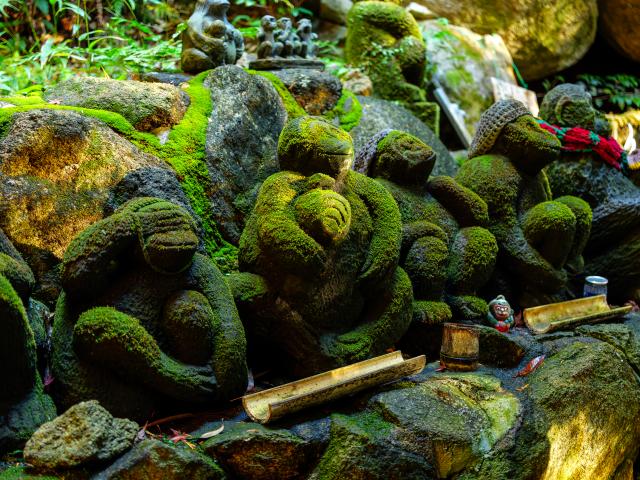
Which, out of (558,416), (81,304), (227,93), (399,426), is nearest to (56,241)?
(81,304)

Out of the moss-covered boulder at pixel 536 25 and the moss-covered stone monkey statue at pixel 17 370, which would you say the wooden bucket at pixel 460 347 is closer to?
the moss-covered stone monkey statue at pixel 17 370

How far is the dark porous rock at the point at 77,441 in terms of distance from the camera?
2529mm

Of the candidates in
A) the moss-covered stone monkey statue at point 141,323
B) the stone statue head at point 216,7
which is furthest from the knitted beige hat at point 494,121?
the moss-covered stone monkey statue at point 141,323

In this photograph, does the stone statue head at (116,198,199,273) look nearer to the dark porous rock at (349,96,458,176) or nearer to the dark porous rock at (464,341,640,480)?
the dark porous rock at (464,341,640,480)

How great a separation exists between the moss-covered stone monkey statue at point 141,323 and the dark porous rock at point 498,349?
1616 millimetres

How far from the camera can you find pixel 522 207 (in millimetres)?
4902

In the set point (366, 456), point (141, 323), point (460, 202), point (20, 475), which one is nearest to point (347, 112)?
point (460, 202)

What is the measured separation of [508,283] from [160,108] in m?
2.64

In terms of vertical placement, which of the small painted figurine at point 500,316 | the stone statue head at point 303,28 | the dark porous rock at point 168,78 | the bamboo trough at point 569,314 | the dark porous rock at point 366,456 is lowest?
the bamboo trough at point 569,314

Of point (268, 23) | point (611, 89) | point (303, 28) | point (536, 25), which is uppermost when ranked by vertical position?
point (268, 23)

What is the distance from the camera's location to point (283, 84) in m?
5.21

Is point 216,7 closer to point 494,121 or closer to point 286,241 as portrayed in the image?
point 494,121

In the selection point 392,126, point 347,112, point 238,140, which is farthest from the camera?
point 392,126

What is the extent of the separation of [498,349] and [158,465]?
2.26 meters
